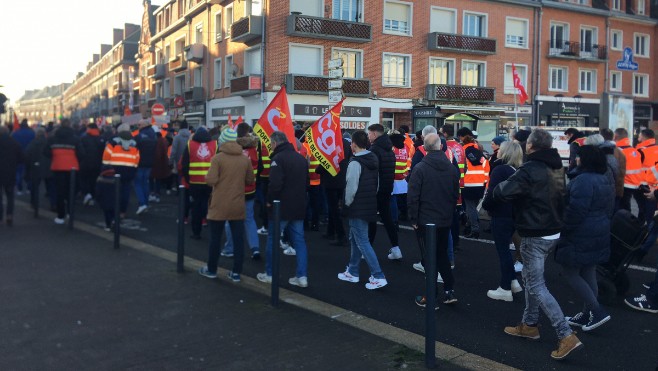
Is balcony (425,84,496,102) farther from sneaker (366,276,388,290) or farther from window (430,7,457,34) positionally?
sneaker (366,276,388,290)

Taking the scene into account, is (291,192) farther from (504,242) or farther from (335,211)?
(335,211)

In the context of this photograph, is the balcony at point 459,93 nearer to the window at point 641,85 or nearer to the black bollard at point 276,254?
the window at point 641,85

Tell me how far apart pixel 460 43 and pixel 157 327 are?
3109cm

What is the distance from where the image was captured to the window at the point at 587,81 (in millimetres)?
39719

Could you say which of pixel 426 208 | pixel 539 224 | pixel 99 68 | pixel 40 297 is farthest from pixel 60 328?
pixel 99 68

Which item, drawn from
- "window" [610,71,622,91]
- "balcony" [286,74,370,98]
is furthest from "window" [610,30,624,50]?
"balcony" [286,74,370,98]

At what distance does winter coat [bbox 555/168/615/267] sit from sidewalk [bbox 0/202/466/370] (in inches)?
63.1

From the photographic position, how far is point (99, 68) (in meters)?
82.8

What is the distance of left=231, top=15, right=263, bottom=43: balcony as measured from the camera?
29.4m

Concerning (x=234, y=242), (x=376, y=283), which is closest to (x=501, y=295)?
(x=376, y=283)

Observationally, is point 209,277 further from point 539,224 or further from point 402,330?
point 539,224

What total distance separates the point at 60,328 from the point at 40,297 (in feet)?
3.78

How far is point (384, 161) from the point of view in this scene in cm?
841

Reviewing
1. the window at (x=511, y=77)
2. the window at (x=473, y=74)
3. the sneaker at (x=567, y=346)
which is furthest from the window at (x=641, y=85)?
the sneaker at (x=567, y=346)
